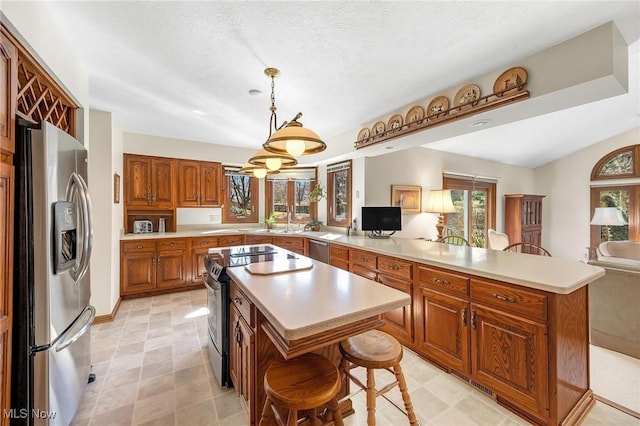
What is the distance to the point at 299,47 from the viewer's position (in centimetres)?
184

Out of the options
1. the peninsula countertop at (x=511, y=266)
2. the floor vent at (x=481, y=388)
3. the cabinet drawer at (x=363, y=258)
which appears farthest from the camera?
the cabinet drawer at (x=363, y=258)

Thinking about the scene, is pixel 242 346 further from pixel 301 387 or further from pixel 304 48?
pixel 304 48

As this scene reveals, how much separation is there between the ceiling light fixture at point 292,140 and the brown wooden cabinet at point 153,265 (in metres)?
2.99

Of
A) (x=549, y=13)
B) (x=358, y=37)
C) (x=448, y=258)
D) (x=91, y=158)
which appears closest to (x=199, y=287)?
(x=91, y=158)

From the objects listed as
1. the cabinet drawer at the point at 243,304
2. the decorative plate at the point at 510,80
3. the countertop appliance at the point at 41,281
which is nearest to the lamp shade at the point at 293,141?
the cabinet drawer at the point at 243,304

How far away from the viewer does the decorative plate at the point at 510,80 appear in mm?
1851

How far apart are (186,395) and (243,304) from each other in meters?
0.93

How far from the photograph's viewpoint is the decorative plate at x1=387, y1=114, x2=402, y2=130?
110 inches

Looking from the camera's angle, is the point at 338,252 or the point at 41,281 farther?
the point at 338,252

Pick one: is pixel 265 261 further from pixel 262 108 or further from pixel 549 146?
pixel 549 146

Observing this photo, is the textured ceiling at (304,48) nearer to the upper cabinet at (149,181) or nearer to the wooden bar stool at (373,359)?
the upper cabinet at (149,181)

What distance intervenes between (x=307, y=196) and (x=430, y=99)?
119 inches

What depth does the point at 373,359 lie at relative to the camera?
129cm

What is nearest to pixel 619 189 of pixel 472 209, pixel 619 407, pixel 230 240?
pixel 472 209
